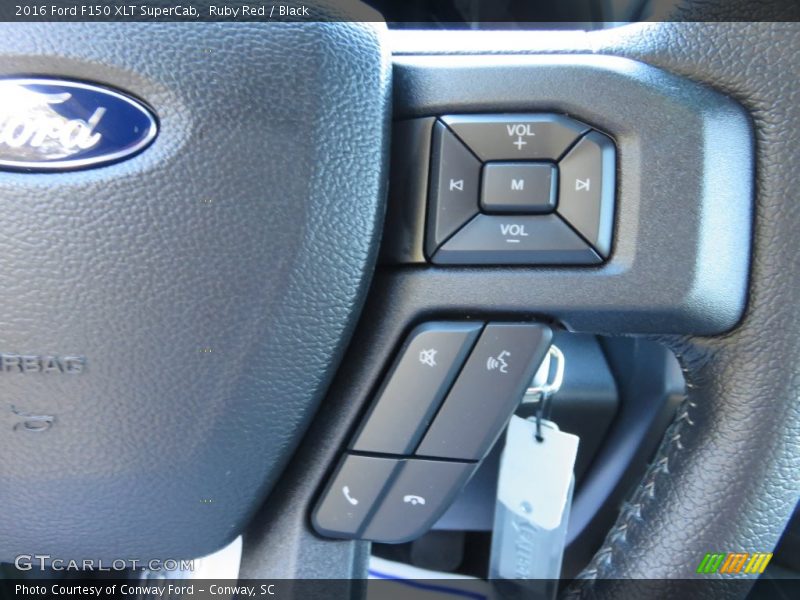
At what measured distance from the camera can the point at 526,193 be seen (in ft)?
1.66

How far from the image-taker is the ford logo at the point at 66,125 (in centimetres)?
45

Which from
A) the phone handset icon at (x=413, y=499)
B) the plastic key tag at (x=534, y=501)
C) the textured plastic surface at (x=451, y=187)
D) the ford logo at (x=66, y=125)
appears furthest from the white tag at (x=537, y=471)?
the ford logo at (x=66, y=125)

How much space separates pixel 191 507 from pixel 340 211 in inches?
9.4

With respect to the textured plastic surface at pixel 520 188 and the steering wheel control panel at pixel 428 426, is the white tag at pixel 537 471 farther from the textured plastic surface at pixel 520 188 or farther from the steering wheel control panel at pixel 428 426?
the textured plastic surface at pixel 520 188

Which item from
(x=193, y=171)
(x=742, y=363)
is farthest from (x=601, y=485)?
(x=193, y=171)

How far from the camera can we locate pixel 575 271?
0.51 meters

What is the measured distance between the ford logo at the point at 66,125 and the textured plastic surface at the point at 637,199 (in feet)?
0.60

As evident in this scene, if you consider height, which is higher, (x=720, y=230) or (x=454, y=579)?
(x=720, y=230)

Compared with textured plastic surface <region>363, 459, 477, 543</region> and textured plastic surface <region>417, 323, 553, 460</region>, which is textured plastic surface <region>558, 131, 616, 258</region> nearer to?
textured plastic surface <region>417, 323, 553, 460</region>

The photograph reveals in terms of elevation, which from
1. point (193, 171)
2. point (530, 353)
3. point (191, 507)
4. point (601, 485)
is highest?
point (193, 171)

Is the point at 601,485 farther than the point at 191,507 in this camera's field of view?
Yes

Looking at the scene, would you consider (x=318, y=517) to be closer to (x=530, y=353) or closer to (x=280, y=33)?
(x=530, y=353)

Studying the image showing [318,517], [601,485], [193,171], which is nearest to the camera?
[193,171]

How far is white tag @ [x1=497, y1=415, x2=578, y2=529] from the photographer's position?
0.61 m
